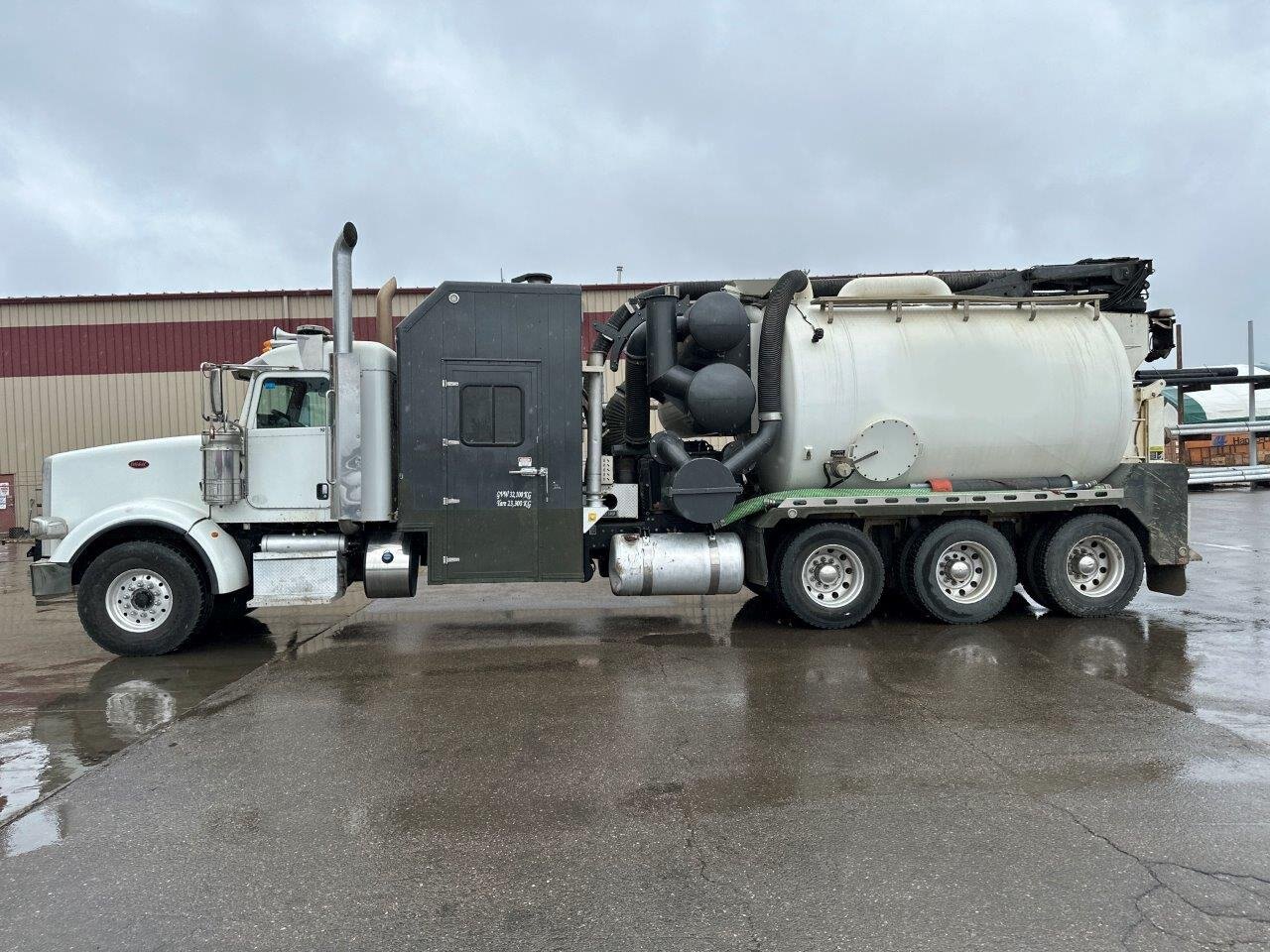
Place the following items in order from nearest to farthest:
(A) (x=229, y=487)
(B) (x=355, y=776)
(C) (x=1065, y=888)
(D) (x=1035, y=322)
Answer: (C) (x=1065, y=888) → (B) (x=355, y=776) → (A) (x=229, y=487) → (D) (x=1035, y=322)

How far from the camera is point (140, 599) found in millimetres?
7824

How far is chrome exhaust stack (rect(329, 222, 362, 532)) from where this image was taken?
312 inches

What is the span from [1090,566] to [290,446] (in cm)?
826

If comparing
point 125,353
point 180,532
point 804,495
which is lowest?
point 180,532

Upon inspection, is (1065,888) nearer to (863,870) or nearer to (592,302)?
(863,870)

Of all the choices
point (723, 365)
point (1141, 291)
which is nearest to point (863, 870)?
point (723, 365)

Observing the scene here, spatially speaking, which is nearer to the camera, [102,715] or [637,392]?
[102,715]

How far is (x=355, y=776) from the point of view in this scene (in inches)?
188

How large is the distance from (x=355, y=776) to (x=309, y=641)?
4114 millimetres

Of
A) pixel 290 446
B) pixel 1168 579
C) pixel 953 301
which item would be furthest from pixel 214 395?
pixel 1168 579

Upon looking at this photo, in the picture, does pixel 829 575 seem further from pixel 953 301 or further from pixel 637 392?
pixel 953 301

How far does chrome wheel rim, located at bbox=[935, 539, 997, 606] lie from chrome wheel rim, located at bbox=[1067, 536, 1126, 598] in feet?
3.10

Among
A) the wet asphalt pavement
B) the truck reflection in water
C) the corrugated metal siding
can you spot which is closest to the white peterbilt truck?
the truck reflection in water

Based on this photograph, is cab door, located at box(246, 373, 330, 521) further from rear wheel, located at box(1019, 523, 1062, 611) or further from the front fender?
rear wheel, located at box(1019, 523, 1062, 611)
